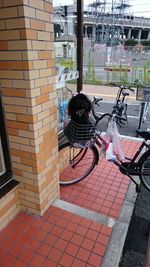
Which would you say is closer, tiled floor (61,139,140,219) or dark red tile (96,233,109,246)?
dark red tile (96,233,109,246)

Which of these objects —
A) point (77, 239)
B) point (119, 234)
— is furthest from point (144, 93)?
point (77, 239)

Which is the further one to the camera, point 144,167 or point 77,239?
point 144,167

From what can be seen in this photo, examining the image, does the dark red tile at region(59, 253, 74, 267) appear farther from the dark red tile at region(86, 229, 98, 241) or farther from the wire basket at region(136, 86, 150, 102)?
the wire basket at region(136, 86, 150, 102)

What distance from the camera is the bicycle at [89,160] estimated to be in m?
2.62

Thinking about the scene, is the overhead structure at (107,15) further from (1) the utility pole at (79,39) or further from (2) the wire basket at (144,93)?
(1) the utility pole at (79,39)

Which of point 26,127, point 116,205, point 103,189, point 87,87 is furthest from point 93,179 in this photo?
point 87,87

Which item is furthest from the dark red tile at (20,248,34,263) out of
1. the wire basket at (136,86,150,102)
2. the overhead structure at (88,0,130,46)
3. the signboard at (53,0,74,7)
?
the overhead structure at (88,0,130,46)

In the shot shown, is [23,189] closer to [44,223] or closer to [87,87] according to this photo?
[44,223]

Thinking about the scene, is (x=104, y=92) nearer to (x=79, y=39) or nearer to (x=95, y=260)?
(x=79, y=39)

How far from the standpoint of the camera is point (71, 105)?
8.38ft

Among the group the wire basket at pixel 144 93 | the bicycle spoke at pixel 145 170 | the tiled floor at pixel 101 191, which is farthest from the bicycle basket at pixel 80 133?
Answer: the wire basket at pixel 144 93

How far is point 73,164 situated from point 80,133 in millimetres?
878

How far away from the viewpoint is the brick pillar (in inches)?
64.7

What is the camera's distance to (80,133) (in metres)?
2.53
